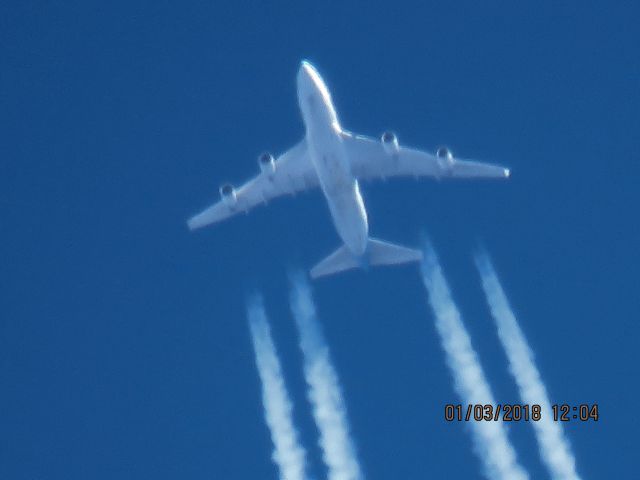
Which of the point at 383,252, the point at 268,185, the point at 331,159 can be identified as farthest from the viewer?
the point at 268,185

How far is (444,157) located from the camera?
52719 mm

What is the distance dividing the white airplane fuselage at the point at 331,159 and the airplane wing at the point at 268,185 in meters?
2.36

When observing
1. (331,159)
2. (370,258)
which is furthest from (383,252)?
(331,159)

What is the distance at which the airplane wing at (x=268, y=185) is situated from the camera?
178 feet

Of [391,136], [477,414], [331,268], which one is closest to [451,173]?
[391,136]

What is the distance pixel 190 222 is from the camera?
5616 cm

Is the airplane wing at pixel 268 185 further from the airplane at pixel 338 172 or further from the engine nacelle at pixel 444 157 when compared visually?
the engine nacelle at pixel 444 157

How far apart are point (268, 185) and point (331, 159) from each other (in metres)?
6.06

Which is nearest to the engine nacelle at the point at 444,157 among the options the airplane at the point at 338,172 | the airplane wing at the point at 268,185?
the airplane at the point at 338,172

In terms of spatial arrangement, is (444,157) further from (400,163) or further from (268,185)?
(268,185)

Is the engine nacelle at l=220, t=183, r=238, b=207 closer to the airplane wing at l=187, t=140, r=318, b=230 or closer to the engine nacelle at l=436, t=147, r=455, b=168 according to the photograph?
the airplane wing at l=187, t=140, r=318, b=230

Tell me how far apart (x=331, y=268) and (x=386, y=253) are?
107 inches

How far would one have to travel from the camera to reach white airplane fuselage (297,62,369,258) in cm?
4956

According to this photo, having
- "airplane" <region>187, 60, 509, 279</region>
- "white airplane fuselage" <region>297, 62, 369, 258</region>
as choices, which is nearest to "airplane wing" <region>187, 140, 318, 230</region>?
"airplane" <region>187, 60, 509, 279</region>
